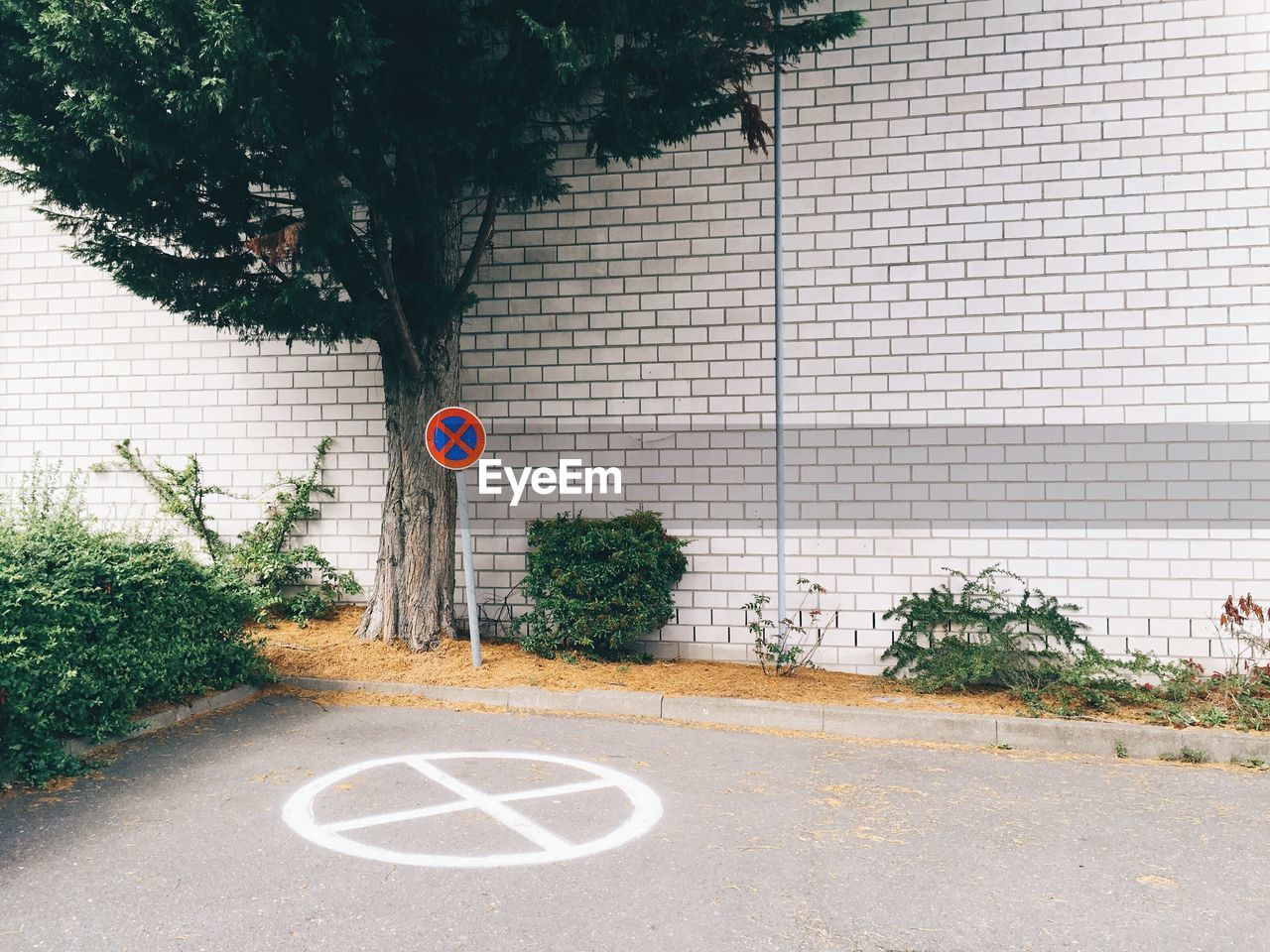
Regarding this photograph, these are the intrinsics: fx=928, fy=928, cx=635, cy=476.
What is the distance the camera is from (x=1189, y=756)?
568 centimetres

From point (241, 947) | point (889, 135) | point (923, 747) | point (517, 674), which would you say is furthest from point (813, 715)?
point (889, 135)

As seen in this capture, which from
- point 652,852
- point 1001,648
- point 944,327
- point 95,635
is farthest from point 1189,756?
point 95,635

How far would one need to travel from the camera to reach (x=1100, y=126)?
7211mm

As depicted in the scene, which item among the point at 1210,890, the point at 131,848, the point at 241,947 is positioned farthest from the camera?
the point at 131,848

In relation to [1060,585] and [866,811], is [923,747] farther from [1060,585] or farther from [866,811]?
[1060,585]

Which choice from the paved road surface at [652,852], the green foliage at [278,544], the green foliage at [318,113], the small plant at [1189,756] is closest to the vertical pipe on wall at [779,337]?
the green foliage at [318,113]

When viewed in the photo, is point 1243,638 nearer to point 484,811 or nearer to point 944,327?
point 944,327

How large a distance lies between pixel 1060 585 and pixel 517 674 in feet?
14.1

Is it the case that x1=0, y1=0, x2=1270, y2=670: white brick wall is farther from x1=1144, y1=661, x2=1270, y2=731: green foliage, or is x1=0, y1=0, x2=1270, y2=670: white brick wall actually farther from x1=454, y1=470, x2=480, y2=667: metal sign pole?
x1=454, y1=470, x2=480, y2=667: metal sign pole

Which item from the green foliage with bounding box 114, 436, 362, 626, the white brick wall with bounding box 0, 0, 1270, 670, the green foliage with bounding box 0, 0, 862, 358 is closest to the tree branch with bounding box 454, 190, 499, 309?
the green foliage with bounding box 0, 0, 862, 358

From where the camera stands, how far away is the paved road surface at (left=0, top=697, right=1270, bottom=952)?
3.37m

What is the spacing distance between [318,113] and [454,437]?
7.81 feet

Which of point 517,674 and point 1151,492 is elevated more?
point 1151,492

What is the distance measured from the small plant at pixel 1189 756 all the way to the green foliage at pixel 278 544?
671cm
